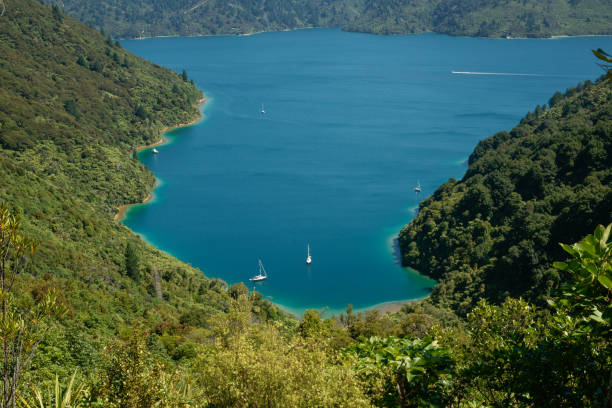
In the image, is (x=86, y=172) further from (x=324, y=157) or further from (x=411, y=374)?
(x=411, y=374)

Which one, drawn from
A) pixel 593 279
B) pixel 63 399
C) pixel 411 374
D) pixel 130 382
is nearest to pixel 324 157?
pixel 411 374

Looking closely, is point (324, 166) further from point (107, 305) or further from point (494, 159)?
point (107, 305)

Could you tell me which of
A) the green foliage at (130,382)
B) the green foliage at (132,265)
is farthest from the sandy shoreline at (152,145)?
the green foliage at (130,382)

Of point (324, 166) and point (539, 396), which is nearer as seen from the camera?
point (539, 396)

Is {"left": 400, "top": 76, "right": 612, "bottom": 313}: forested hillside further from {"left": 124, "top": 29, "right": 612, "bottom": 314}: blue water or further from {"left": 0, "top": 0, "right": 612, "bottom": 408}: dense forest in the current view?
{"left": 124, "top": 29, "right": 612, "bottom": 314}: blue water

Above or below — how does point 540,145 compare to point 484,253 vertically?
above

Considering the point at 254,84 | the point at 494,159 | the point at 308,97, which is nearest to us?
the point at 494,159

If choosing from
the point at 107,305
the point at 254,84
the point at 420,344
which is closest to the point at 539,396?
the point at 420,344
